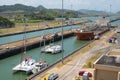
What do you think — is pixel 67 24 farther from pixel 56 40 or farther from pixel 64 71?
pixel 64 71

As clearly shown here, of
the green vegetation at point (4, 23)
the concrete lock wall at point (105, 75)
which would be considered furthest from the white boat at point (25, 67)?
the green vegetation at point (4, 23)

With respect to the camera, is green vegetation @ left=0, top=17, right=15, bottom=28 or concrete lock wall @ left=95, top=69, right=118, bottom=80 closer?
concrete lock wall @ left=95, top=69, right=118, bottom=80

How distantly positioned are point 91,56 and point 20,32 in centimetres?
5320

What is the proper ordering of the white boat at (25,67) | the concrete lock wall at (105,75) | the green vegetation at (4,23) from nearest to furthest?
the concrete lock wall at (105,75), the white boat at (25,67), the green vegetation at (4,23)

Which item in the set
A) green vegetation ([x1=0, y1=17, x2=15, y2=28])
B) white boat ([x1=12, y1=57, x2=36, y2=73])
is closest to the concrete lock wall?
white boat ([x1=12, y1=57, x2=36, y2=73])

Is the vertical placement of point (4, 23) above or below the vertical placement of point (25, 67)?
above

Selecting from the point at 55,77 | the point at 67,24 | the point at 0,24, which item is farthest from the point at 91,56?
the point at 67,24

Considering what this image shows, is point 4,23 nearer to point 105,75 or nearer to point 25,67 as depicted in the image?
point 25,67

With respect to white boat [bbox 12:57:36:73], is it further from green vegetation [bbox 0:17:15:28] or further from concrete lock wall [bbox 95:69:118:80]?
green vegetation [bbox 0:17:15:28]

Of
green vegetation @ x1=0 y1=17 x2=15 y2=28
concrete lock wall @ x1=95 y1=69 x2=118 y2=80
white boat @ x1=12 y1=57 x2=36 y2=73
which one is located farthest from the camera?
green vegetation @ x1=0 y1=17 x2=15 y2=28

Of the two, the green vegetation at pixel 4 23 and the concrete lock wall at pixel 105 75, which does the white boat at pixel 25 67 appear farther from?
the green vegetation at pixel 4 23

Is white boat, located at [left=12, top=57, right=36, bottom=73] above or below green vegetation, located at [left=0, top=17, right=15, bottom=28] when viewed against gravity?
below

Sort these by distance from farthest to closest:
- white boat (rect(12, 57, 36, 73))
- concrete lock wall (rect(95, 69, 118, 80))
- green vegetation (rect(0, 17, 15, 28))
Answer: green vegetation (rect(0, 17, 15, 28)), white boat (rect(12, 57, 36, 73)), concrete lock wall (rect(95, 69, 118, 80))

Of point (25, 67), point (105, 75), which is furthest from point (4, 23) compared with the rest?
point (105, 75)
